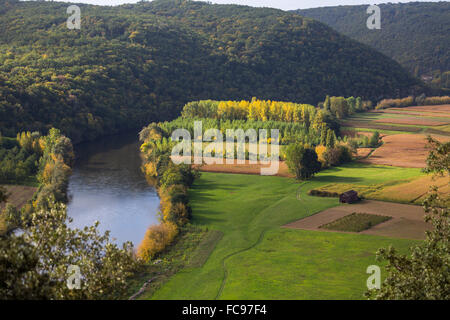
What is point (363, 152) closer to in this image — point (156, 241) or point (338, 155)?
point (338, 155)

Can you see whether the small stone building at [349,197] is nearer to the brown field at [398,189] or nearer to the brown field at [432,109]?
the brown field at [398,189]

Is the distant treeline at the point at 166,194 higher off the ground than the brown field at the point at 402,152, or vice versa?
the brown field at the point at 402,152

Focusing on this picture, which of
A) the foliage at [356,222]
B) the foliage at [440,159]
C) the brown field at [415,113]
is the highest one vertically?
the brown field at [415,113]

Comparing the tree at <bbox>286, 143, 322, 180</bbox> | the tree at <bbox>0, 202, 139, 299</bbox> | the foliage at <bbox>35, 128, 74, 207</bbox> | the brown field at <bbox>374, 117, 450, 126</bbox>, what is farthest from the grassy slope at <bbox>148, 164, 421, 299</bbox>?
the brown field at <bbox>374, 117, 450, 126</bbox>

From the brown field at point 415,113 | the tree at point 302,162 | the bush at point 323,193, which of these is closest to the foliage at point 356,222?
the bush at point 323,193
